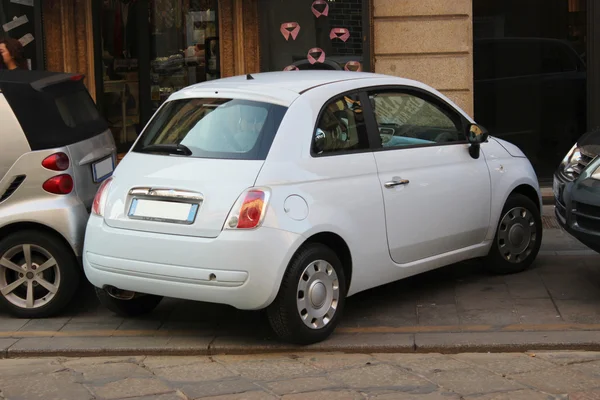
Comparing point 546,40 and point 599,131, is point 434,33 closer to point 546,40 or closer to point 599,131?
point 546,40

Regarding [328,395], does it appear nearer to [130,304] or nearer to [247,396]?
[247,396]

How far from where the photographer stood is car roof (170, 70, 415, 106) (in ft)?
20.9

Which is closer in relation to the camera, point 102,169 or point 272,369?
point 272,369

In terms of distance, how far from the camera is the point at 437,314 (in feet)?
22.3

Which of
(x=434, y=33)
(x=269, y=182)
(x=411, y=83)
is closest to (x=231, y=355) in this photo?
(x=269, y=182)

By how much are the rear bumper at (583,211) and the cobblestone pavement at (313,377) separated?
1068mm

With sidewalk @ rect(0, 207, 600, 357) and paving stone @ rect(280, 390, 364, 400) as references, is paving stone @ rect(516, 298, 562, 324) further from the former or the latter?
paving stone @ rect(280, 390, 364, 400)

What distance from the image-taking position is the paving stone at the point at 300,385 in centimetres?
536

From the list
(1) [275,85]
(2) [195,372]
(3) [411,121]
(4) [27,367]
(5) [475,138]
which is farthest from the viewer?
(5) [475,138]

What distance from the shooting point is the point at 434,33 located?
1112 centimetres

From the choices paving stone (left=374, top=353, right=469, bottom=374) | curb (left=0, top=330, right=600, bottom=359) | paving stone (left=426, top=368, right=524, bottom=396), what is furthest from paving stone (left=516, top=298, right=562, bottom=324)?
paving stone (left=426, top=368, right=524, bottom=396)

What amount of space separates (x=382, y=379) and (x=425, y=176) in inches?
71.9

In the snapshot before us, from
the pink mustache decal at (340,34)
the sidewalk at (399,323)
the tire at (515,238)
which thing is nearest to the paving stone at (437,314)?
the sidewalk at (399,323)

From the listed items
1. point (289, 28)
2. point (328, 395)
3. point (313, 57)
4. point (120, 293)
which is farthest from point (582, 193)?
point (289, 28)
